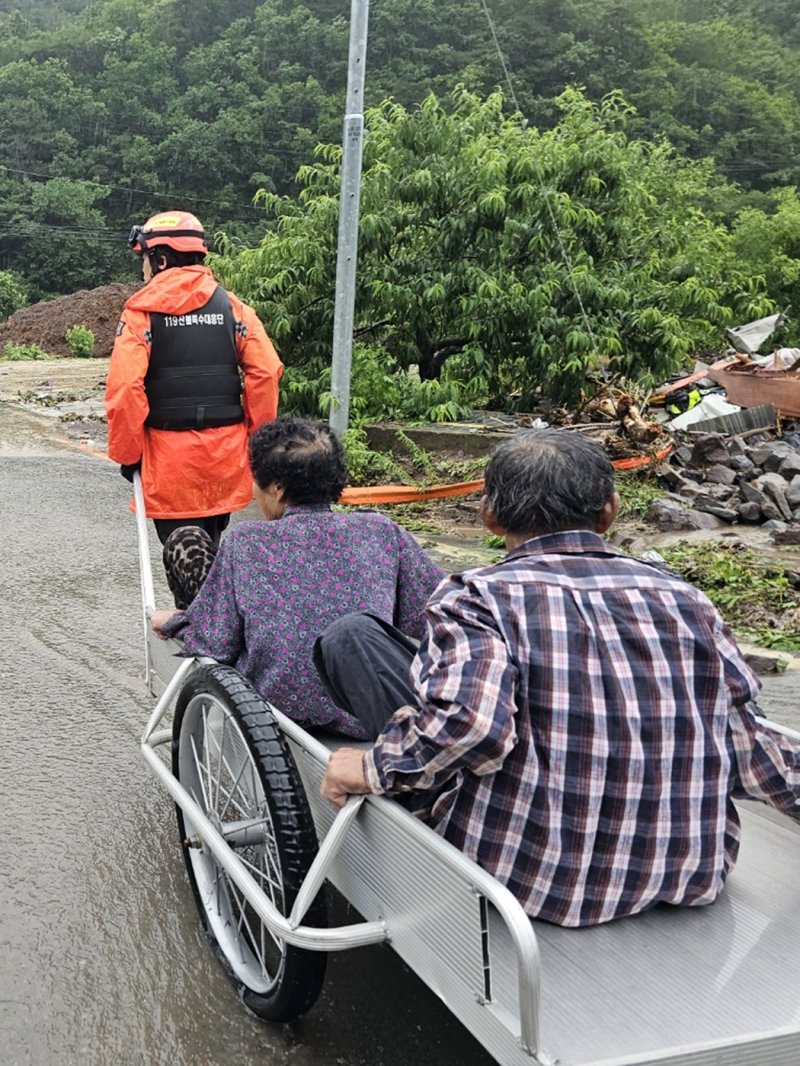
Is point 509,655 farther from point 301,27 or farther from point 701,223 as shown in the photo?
point 301,27

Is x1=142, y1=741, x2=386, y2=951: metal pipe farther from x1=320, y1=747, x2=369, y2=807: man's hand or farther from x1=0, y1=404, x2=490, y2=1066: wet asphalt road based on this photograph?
x1=0, y1=404, x2=490, y2=1066: wet asphalt road

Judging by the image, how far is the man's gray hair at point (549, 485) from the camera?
217 cm

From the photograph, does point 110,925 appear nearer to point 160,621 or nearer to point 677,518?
point 160,621

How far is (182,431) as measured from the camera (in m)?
4.50

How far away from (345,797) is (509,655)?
464 millimetres

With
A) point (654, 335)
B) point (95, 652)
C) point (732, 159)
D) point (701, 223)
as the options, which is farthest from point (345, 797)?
point (732, 159)

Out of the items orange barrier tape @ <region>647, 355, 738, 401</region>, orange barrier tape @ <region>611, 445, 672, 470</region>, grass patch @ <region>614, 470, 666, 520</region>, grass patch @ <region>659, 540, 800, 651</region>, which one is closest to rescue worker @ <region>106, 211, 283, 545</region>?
grass patch @ <region>659, 540, 800, 651</region>

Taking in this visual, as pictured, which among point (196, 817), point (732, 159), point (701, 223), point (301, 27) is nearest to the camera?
point (196, 817)

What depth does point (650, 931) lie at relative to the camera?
2.18m

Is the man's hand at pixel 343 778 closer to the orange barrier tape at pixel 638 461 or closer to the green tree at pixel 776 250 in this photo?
the orange barrier tape at pixel 638 461

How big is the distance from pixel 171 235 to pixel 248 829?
2.60 metres

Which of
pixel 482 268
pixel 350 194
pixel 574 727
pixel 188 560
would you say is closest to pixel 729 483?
pixel 482 268

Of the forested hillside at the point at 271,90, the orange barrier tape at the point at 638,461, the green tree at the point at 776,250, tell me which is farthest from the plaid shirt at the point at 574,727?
the forested hillside at the point at 271,90

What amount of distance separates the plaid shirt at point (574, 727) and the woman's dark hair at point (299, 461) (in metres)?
0.91
